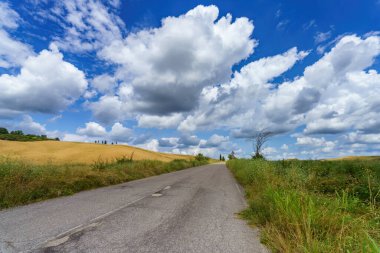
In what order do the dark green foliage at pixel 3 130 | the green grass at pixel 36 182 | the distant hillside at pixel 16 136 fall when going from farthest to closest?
the dark green foliage at pixel 3 130
the distant hillside at pixel 16 136
the green grass at pixel 36 182

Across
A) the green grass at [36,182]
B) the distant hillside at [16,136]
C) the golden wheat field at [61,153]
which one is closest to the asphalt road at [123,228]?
the green grass at [36,182]

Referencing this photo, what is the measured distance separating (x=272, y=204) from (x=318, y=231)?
71.3 inches

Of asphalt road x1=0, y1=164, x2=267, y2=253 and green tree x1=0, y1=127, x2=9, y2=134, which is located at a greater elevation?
green tree x1=0, y1=127, x2=9, y2=134

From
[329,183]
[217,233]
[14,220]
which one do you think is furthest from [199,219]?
[329,183]

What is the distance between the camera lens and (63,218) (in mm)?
7016

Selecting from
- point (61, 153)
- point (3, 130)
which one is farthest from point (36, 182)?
point (3, 130)

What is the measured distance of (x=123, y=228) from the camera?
246 inches

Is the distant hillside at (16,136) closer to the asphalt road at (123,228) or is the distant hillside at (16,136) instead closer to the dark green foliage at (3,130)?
the dark green foliage at (3,130)

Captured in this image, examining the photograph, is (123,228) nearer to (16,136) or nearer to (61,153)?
(61,153)

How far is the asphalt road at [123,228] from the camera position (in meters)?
5.03

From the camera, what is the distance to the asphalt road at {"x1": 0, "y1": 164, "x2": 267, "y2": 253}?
503 centimetres

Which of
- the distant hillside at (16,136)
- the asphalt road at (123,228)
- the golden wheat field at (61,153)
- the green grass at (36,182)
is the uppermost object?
the distant hillside at (16,136)

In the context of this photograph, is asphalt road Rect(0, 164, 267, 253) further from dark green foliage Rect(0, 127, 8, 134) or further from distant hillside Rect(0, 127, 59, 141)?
dark green foliage Rect(0, 127, 8, 134)

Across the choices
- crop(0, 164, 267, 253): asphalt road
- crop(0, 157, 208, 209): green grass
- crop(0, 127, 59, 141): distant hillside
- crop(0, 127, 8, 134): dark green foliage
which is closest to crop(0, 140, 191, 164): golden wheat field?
crop(0, 157, 208, 209): green grass
